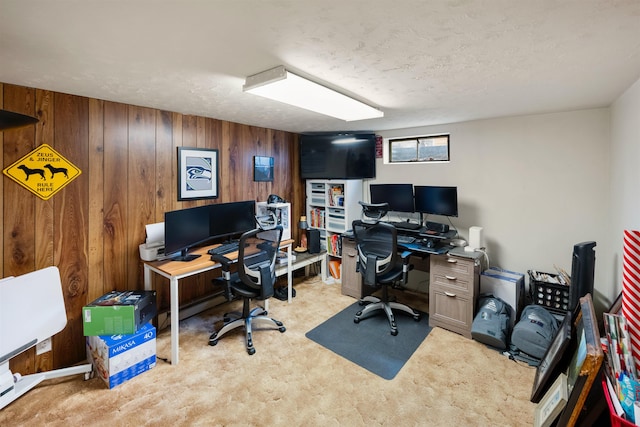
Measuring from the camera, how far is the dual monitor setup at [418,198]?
10.4ft

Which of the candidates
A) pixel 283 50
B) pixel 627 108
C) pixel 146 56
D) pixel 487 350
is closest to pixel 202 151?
pixel 146 56

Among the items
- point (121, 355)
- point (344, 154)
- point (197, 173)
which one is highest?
point (344, 154)

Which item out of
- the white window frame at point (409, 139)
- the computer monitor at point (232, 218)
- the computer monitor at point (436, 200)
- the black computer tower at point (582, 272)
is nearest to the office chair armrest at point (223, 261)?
the computer monitor at point (232, 218)

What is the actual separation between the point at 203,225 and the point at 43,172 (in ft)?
4.13

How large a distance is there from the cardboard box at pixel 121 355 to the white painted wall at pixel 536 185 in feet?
10.7

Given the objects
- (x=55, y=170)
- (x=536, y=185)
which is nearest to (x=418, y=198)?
(x=536, y=185)

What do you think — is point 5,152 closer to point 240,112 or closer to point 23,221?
point 23,221

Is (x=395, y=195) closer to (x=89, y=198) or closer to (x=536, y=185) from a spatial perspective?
(x=536, y=185)

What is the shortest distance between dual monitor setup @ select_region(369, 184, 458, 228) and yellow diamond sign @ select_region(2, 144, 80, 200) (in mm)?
3081

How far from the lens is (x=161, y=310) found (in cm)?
293

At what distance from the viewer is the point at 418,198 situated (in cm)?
347

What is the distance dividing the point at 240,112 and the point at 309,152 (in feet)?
4.81

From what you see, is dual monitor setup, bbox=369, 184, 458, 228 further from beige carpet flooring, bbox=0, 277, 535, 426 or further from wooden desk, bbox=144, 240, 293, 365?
wooden desk, bbox=144, 240, 293, 365

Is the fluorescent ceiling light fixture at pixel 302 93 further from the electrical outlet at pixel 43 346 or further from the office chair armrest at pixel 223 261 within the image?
the electrical outlet at pixel 43 346
